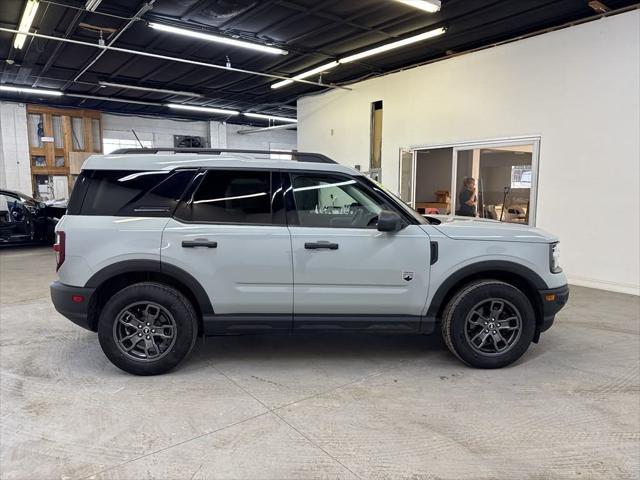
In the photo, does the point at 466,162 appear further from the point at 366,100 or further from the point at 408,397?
the point at 408,397

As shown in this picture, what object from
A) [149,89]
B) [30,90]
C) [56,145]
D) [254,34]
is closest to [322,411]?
[254,34]

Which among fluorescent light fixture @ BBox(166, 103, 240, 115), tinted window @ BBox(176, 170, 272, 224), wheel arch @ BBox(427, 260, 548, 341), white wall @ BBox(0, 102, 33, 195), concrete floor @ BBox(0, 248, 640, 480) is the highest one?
fluorescent light fixture @ BBox(166, 103, 240, 115)

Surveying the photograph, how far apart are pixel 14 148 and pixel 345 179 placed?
554 inches

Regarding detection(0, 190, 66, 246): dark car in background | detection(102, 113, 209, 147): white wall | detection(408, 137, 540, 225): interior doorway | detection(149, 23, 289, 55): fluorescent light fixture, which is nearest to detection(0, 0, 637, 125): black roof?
detection(149, 23, 289, 55): fluorescent light fixture

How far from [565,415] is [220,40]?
7316 mm

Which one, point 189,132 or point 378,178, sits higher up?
point 189,132

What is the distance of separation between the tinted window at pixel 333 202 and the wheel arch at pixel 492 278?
2.57ft

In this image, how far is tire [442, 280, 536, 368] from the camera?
344 centimetres

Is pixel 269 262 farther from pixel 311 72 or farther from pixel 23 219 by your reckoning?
pixel 23 219

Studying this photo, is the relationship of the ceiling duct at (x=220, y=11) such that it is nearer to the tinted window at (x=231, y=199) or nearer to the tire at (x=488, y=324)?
the tinted window at (x=231, y=199)

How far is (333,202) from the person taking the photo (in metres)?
3.50

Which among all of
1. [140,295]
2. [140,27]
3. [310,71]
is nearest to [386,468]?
[140,295]

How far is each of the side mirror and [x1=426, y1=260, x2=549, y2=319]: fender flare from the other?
0.62 m

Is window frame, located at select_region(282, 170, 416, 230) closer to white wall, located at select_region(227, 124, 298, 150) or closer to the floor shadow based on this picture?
the floor shadow
